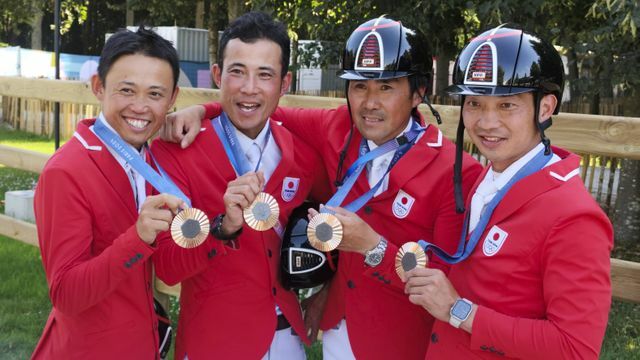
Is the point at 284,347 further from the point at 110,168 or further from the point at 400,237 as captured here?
the point at 110,168

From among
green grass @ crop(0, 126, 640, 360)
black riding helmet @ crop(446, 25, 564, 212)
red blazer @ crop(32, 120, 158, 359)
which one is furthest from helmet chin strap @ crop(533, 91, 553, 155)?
green grass @ crop(0, 126, 640, 360)

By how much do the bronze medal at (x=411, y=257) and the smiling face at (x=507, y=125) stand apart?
18.1 inches

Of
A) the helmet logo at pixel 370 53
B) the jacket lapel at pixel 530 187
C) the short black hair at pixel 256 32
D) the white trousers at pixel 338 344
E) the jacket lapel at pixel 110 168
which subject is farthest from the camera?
the short black hair at pixel 256 32

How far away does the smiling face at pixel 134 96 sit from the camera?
9.82 ft

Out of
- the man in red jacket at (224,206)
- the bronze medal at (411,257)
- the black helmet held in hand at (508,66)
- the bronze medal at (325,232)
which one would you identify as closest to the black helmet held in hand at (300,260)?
the man in red jacket at (224,206)

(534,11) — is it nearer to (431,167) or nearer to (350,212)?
(431,167)

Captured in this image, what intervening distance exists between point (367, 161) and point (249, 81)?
66 centimetres

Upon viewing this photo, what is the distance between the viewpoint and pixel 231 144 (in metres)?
3.20

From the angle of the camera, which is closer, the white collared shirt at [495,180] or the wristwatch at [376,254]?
the white collared shirt at [495,180]

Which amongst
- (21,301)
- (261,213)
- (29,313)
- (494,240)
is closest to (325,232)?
(261,213)

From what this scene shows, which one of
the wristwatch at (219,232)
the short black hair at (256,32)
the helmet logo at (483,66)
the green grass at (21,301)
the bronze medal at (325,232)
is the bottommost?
the green grass at (21,301)

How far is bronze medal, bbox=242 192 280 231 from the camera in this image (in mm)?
2697

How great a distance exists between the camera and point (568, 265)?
90.7 inches

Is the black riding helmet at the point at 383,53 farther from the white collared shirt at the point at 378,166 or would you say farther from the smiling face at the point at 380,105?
the white collared shirt at the point at 378,166
